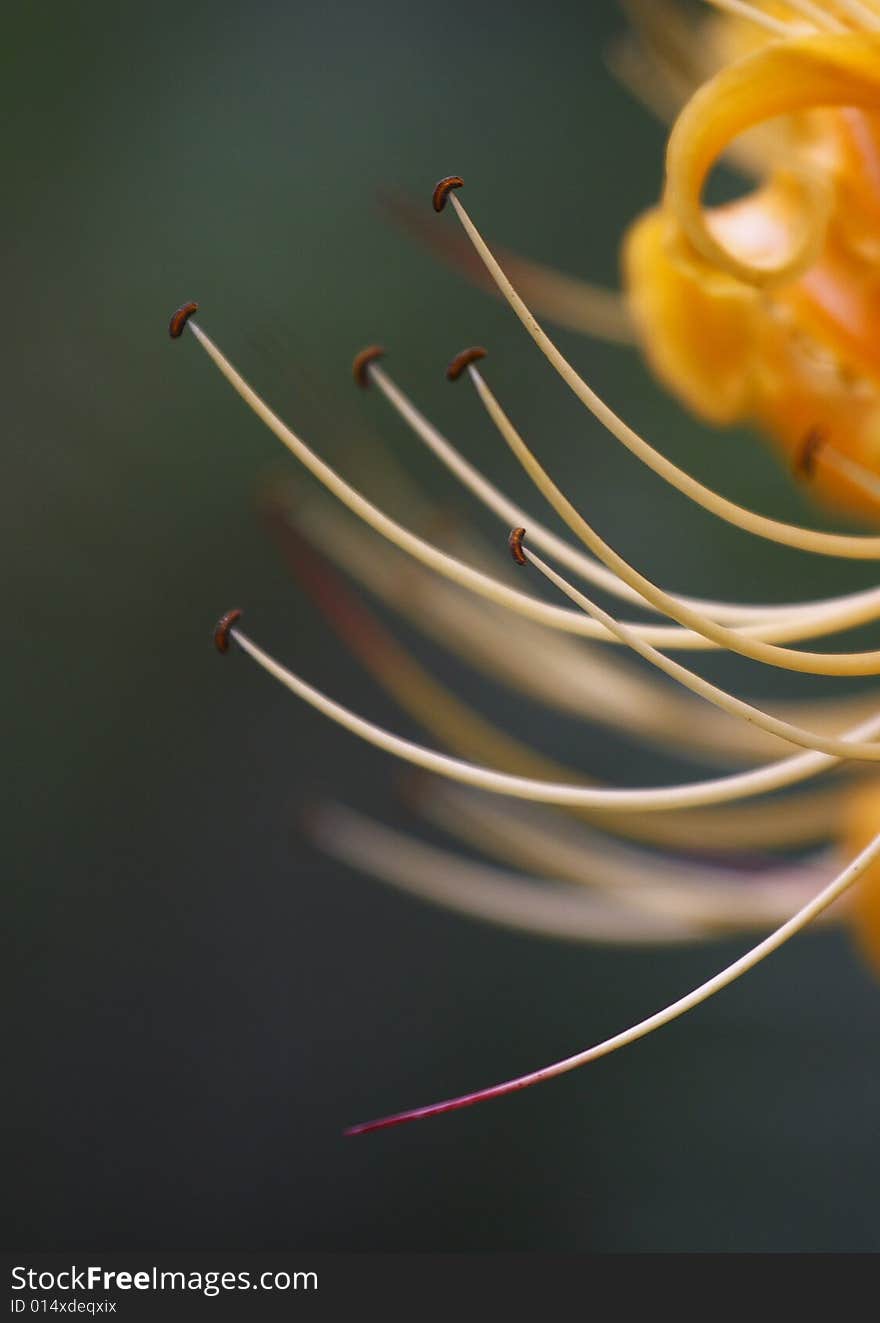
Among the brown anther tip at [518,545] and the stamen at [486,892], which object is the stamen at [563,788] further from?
the stamen at [486,892]

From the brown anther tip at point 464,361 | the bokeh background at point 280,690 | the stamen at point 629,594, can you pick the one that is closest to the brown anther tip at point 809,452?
the stamen at point 629,594

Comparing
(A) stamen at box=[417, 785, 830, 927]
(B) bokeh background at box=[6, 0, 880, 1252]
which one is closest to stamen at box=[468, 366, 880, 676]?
(A) stamen at box=[417, 785, 830, 927]

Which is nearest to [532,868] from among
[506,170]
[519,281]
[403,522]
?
[403,522]

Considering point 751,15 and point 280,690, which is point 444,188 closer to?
point 751,15

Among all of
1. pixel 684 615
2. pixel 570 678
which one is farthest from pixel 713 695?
pixel 570 678

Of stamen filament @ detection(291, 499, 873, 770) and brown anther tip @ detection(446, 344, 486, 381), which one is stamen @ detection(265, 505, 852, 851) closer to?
stamen filament @ detection(291, 499, 873, 770)

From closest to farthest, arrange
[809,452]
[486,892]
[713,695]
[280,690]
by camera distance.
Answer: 1. [713,695]
2. [809,452]
3. [486,892]
4. [280,690]

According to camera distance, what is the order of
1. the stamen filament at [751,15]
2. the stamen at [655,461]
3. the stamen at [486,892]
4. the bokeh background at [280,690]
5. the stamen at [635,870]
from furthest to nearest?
1. the bokeh background at [280,690]
2. the stamen at [486,892]
3. the stamen at [635,870]
4. the stamen filament at [751,15]
5. the stamen at [655,461]
